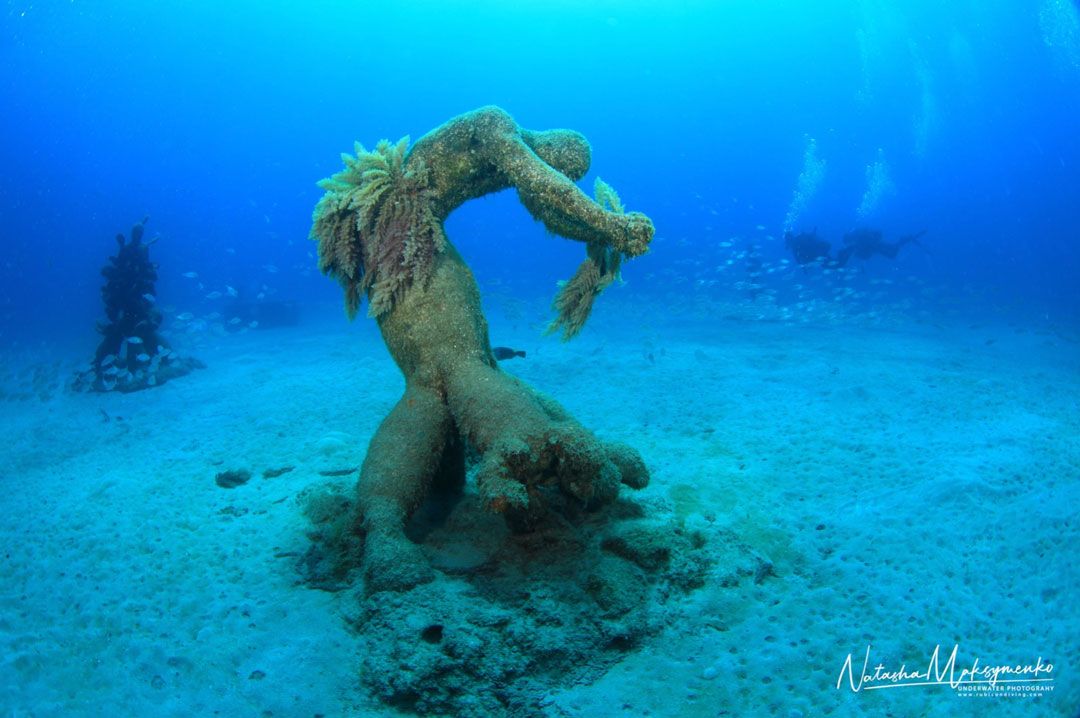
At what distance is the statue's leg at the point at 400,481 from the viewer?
369 centimetres

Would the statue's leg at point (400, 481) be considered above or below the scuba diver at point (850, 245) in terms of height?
below

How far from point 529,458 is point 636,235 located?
6.06 ft

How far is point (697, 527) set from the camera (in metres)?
4.64

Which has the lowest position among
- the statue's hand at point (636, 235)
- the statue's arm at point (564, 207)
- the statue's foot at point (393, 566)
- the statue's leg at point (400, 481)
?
the statue's foot at point (393, 566)

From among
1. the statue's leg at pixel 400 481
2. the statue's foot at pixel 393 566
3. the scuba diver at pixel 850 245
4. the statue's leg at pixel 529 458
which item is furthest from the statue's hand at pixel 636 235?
the scuba diver at pixel 850 245

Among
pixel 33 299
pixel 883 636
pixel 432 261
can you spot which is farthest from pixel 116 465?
pixel 33 299

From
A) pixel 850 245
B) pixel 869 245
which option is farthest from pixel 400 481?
pixel 869 245

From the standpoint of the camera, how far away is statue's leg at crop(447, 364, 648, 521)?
371 centimetres

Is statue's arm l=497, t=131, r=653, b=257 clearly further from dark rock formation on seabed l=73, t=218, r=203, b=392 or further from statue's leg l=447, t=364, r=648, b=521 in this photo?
dark rock formation on seabed l=73, t=218, r=203, b=392

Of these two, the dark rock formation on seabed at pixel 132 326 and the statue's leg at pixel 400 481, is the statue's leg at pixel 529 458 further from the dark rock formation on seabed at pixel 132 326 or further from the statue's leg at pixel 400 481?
the dark rock formation on seabed at pixel 132 326

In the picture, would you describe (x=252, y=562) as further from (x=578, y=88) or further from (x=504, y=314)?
(x=578, y=88)

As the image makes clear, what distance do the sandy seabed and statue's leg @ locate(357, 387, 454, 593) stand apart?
0.45m

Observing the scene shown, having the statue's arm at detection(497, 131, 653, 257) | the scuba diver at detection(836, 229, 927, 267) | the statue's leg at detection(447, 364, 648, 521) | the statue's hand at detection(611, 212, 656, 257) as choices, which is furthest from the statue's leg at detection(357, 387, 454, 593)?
the scuba diver at detection(836, 229, 927, 267)

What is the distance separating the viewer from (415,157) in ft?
18.5
